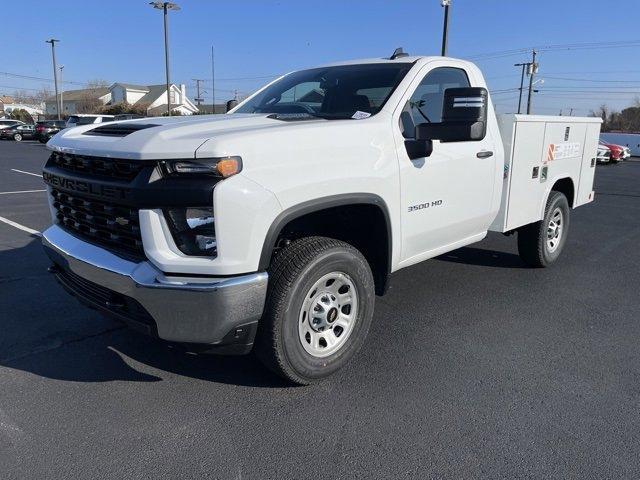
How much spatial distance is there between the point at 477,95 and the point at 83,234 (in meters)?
2.57

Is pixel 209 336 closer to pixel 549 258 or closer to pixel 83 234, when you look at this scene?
pixel 83 234

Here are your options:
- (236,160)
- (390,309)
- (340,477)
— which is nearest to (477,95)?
(236,160)

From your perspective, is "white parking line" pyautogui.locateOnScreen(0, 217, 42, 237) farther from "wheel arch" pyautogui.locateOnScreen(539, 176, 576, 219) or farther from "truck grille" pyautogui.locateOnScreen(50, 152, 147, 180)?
"wheel arch" pyautogui.locateOnScreen(539, 176, 576, 219)

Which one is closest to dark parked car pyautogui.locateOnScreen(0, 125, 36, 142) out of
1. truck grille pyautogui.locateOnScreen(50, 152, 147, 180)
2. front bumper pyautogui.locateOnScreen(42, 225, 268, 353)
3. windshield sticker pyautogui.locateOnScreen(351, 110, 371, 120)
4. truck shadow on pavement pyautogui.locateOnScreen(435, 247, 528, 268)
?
truck shadow on pavement pyautogui.locateOnScreen(435, 247, 528, 268)

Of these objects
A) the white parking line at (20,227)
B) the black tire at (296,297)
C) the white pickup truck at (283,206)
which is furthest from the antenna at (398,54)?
the white parking line at (20,227)

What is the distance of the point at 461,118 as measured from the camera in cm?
333

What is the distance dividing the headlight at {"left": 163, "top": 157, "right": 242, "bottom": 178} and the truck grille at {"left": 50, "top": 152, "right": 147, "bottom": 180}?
154 mm

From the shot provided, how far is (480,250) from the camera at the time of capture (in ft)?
22.0

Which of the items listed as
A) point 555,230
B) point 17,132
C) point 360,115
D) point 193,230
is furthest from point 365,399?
point 17,132

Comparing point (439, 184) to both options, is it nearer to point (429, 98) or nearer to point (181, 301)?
point (429, 98)

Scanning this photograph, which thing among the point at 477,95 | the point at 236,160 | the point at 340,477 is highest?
the point at 477,95

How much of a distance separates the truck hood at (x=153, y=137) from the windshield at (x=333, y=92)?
617mm

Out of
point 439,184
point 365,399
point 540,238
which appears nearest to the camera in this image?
point 365,399

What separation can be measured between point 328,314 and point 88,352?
5.67 feet
